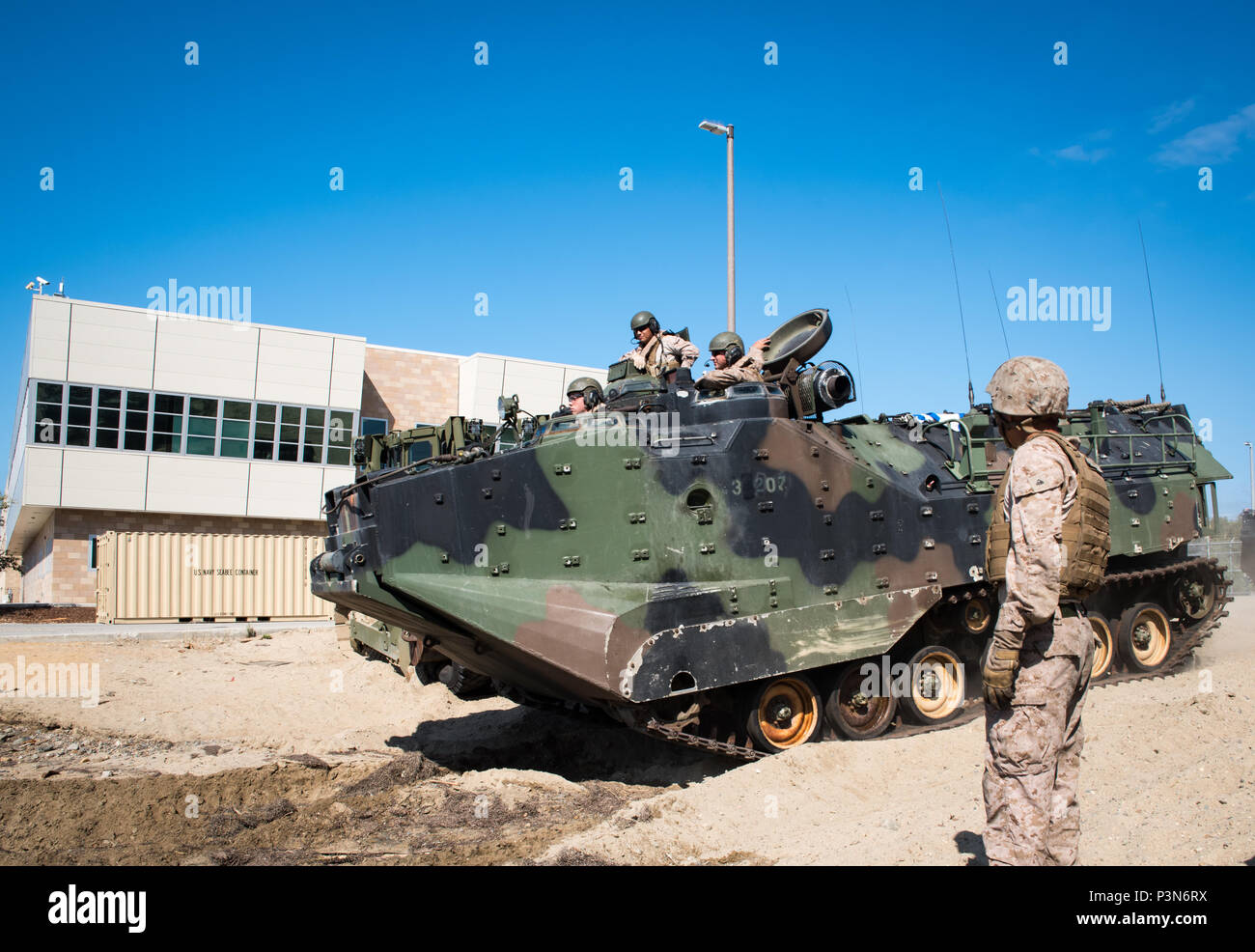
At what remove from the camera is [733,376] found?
8.48 m

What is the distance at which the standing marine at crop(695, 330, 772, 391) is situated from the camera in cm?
838

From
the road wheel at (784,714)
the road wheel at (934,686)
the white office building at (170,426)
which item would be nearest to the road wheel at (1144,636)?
the road wheel at (934,686)

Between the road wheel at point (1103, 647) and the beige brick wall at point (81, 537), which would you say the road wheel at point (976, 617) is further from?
the beige brick wall at point (81, 537)

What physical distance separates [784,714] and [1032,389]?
180 inches

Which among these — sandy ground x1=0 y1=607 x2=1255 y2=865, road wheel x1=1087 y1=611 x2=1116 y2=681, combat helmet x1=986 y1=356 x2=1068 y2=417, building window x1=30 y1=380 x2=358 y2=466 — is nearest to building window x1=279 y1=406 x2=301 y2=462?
building window x1=30 y1=380 x2=358 y2=466

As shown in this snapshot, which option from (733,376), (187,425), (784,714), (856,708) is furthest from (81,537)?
(856,708)

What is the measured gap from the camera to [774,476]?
8.01 meters

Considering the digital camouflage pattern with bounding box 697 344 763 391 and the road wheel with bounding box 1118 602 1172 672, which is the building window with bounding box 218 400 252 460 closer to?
the digital camouflage pattern with bounding box 697 344 763 391

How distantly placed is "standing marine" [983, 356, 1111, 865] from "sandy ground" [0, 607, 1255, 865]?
1.08 m

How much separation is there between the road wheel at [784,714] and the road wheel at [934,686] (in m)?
1.18

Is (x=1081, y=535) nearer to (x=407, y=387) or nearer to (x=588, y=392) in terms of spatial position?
(x=588, y=392)
